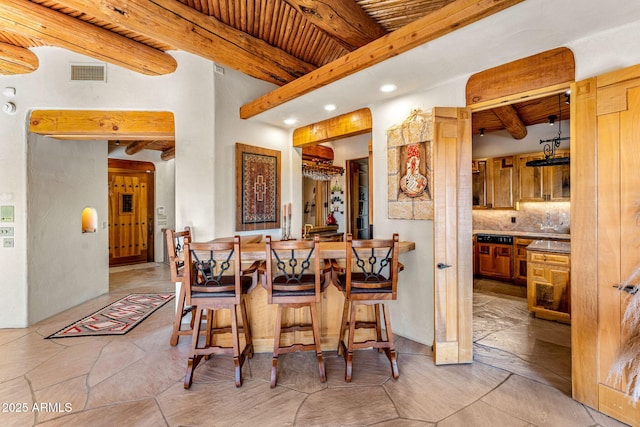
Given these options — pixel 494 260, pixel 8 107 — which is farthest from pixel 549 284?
pixel 8 107

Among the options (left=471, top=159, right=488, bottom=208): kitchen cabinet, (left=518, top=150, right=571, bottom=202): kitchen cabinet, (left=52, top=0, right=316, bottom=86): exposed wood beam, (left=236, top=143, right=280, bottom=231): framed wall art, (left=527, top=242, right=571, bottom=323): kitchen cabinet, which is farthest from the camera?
(left=471, top=159, right=488, bottom=208): kitchen cabinet

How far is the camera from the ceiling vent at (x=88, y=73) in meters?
3.72

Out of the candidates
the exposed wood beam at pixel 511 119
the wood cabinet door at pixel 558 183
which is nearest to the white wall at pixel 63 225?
the exposed wood beam at pixel 511 119

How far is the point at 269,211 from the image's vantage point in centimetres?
436

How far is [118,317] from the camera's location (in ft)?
12.8

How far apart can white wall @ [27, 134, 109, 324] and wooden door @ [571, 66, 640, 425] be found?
220 inches

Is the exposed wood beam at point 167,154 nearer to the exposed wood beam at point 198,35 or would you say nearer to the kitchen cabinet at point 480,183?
the exposed wood beam at point 198,35

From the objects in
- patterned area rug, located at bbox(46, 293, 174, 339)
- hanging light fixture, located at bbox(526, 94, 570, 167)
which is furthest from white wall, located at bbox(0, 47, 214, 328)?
hanging light fixture, located at bbox(526, 94, 570, 167)

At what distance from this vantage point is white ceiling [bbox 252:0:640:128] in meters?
1.79

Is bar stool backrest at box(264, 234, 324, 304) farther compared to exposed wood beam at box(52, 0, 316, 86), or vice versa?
exposed wood beam at box(52, 0, 316, 86)

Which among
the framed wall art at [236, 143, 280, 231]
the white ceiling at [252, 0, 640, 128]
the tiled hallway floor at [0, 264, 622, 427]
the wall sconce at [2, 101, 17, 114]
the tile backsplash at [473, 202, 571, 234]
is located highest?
the wall sconce at [2, 101, 17, 114]

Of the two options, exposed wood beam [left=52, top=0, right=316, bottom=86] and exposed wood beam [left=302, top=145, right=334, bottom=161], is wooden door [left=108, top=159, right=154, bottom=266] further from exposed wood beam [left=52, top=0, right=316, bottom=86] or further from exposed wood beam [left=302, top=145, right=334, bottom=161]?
exposed wood beam [left=52, top=0, right=316, bottom=86]

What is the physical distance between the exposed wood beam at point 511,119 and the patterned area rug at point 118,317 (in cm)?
538

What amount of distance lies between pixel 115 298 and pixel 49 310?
90 centimetres
